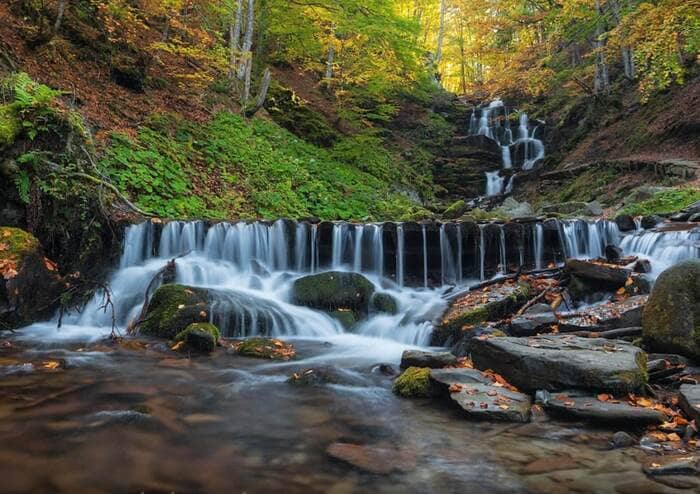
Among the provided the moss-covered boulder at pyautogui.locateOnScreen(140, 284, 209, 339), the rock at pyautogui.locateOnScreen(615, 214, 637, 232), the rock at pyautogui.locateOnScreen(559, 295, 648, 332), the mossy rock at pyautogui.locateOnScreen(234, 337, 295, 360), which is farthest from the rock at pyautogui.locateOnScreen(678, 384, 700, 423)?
the rock at pyautogui.locateOnScreen(615, 214, 637, 232)

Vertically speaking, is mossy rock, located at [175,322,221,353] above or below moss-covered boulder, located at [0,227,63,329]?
below

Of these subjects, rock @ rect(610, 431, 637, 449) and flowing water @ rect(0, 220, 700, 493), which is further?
rock @ rect(610, 431, 637, 449)

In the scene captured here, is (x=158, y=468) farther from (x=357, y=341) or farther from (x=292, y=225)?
(x=292, y=225)

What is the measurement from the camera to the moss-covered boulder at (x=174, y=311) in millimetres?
7332

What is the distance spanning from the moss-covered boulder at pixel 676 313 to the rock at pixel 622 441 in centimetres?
213

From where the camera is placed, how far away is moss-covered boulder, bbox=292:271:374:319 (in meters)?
9.15

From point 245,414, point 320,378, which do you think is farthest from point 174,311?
point 245,414

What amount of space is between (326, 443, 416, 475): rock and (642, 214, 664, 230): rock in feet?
32.7

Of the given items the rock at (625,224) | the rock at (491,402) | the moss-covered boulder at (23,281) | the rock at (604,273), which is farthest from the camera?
the rock at (625,224)

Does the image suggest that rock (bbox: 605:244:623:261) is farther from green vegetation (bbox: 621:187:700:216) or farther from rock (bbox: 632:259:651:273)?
green vegetation (bbox: 621:187:700:216)

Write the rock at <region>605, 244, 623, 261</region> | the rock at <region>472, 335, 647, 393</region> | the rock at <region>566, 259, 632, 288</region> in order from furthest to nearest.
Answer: the rock at <region>605, 244, 623, 261</region>
the rock at <region>566, 259, 632, 288</region>
the rock at <region>472, 335, 647, 393</region>

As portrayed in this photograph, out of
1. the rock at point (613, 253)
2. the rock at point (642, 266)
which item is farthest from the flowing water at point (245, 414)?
the rock at point (642, 266)

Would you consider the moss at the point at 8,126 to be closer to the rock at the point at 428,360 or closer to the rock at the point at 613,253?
the rock at the point at 428,360

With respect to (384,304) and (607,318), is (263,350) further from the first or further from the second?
(607,318)
